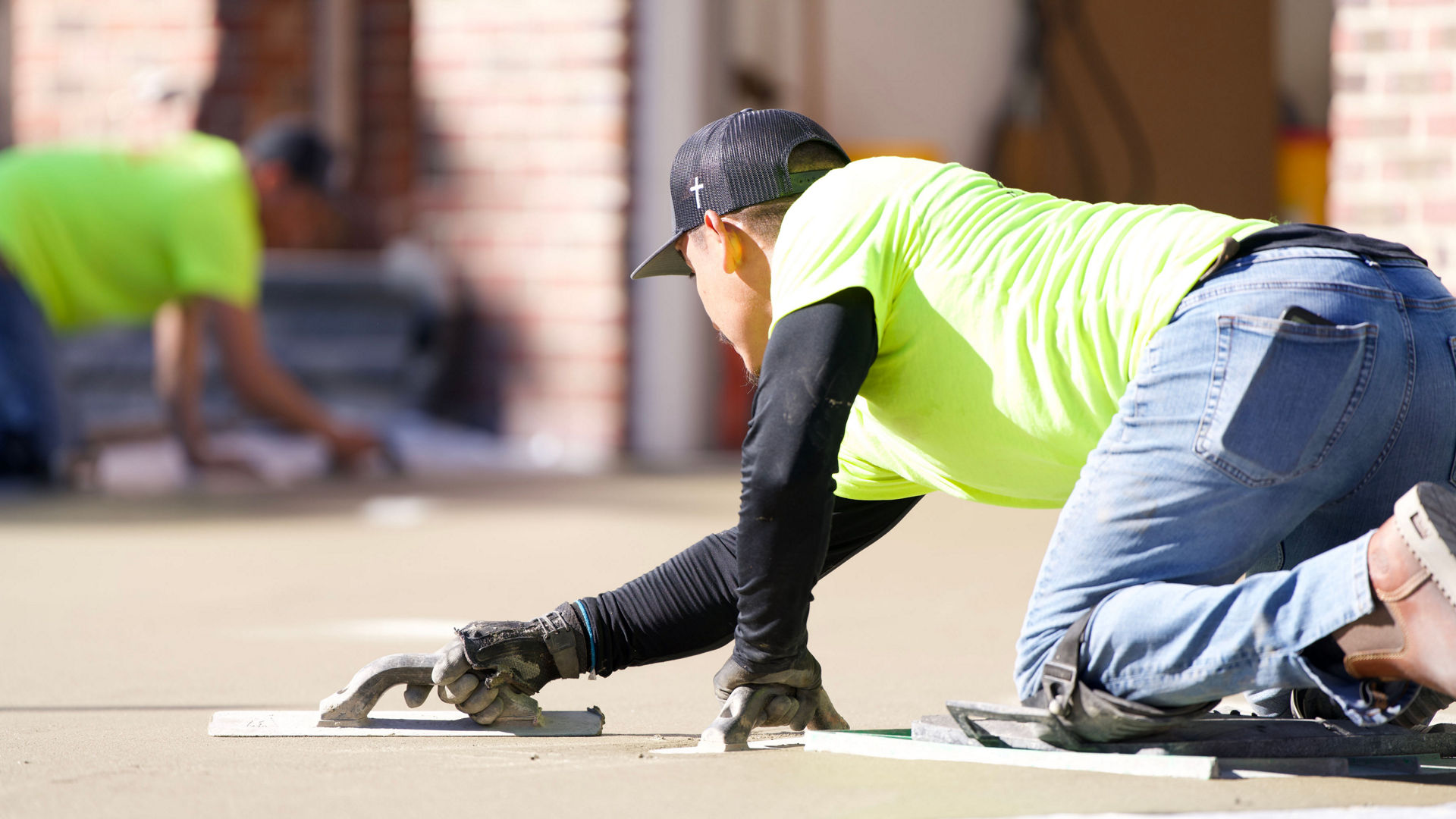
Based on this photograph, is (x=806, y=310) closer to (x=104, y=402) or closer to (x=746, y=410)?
(x=746, y=410)

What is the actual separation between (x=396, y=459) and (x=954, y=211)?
4.72 meters

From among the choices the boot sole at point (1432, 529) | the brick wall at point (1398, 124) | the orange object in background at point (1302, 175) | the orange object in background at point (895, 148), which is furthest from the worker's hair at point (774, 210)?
the orange object in background at point (1302, 175)

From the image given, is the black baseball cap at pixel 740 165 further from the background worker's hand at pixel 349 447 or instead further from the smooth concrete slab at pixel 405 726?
the background worker's hand at pixel 349 447

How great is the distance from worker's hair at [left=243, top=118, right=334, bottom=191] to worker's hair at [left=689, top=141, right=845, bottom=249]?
426cm

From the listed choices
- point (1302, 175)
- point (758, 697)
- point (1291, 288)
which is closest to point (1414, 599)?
point (1291, 288)

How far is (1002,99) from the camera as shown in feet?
27.3

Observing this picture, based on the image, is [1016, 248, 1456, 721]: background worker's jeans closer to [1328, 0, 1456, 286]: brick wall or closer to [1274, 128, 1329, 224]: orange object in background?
[1328, 0, 1456, 286]: brick wall

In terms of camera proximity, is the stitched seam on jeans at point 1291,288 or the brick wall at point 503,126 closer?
the stitched seam on jeans at point 1291,288

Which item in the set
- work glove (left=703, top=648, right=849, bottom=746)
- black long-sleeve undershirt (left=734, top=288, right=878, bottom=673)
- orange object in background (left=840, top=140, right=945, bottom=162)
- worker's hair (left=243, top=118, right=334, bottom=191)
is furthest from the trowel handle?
orange object in background (left=840, top=140, right=945, bottom=162)

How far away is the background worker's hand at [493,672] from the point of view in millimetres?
2275

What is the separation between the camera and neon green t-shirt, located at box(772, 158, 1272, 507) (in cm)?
196

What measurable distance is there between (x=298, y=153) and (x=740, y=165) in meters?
4.34

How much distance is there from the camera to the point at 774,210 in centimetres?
215

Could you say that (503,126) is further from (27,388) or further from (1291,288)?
(1291,288)
